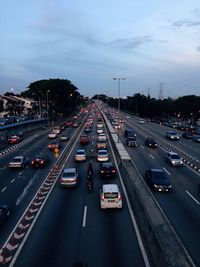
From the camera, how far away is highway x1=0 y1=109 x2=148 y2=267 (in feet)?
54.4

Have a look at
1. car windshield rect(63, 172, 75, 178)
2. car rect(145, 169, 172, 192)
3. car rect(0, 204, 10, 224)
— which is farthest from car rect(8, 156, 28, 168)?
car rect(0, 204, 10, 224)

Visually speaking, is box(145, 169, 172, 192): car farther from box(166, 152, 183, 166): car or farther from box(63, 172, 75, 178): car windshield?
box(166, 152, 183, 166): car

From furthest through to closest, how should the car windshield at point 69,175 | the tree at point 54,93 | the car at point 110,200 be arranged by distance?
the tree at point 54,93 → the car windshield at point 69,175 → the car at point 110,200

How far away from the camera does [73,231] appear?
66.3 ft

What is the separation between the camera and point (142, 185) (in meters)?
27.5

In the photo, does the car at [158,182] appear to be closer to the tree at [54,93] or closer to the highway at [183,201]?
the highway at [183,201]

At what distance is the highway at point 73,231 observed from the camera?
54.4 feet

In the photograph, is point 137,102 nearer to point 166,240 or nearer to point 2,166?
point 2,166

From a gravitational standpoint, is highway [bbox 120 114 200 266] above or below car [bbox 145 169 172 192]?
below

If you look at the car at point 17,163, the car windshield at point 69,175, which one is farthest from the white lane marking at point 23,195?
the car at point 17,163

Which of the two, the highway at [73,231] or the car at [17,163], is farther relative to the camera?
the car at [17,163]

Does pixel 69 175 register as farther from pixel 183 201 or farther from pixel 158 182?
pixel 183 201

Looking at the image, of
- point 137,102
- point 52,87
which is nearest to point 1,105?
point 52,87

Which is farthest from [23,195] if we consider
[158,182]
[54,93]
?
[54,93]
